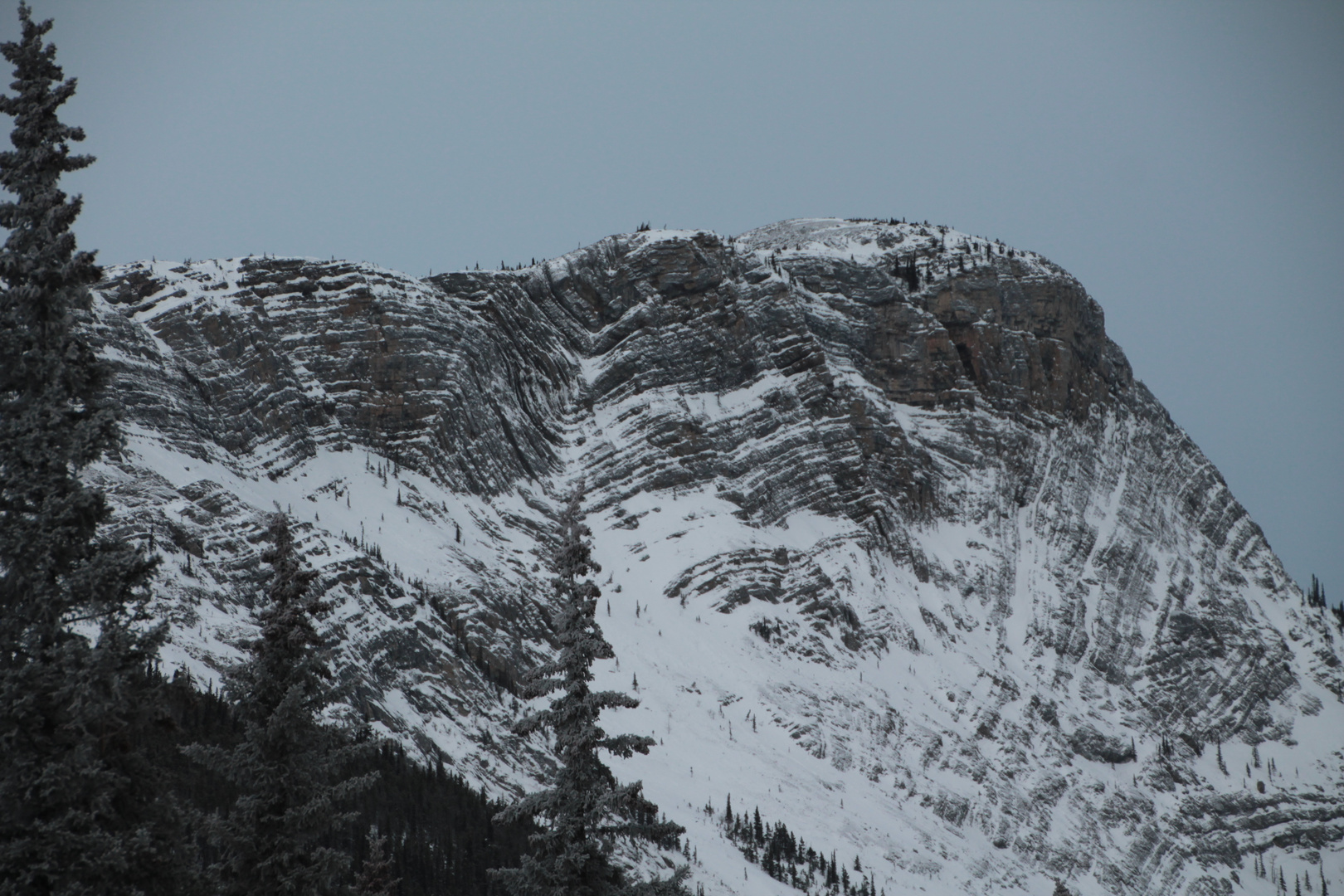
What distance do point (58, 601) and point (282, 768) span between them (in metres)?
6.53

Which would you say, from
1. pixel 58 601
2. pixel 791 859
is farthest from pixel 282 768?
pixel 791 859

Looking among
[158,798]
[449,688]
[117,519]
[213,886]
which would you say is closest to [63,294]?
[158,798]

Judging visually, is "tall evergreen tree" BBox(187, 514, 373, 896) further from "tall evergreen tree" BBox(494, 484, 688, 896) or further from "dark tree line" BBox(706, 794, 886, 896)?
"dark tree line" BBox(706, 794, 886, 896)

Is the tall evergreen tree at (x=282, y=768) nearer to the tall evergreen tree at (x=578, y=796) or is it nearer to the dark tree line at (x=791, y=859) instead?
the tall evergreen tree at (x=578, y=796)

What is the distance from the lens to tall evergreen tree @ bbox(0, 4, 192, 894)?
61.4 ft

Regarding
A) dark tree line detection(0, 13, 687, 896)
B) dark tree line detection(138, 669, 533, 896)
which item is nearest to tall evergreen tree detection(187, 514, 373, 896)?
dark tree line detection(0, 13, 687, 896)

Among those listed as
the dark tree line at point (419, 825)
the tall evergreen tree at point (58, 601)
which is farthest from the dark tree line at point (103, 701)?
the dark tree line at point (419, 825)

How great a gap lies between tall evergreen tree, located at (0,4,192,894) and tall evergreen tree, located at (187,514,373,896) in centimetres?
359

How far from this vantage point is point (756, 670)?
7653 inches

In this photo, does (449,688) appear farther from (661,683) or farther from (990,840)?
(990,840)

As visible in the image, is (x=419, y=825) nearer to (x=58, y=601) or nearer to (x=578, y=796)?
(x=578, y=796)

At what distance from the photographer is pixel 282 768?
24531mm

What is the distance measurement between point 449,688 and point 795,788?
4734 centimetres

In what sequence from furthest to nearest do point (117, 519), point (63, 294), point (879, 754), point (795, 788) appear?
point (879, 754) → point (795, 788) → point (117, 519) → point (63, 294)
